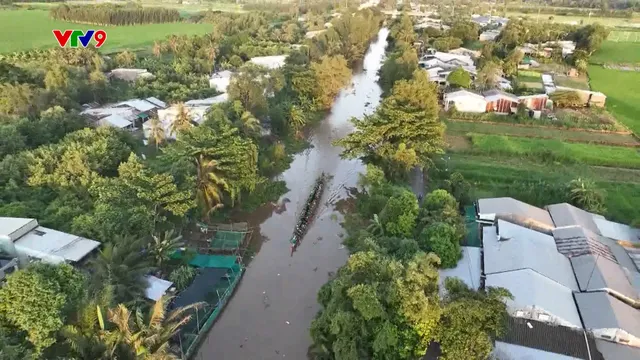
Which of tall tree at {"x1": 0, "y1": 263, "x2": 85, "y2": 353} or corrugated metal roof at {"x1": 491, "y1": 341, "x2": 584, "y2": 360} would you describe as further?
corrugated metal roof at {"x1": 491, "y1": 341, "x2": 584, "y2": 360}

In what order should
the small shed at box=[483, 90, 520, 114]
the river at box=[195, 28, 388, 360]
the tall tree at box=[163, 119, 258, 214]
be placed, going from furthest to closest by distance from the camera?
the small shed at box=[483, 90, 520, 114]
the tall tree at box=[163, 119, 258, 214]
the river at box=[195, 28, 388, 360]

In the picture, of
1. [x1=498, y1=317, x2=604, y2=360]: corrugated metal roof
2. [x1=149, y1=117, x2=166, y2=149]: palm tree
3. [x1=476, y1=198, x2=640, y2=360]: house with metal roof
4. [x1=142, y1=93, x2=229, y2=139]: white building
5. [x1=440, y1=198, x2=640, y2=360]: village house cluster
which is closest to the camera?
[x1=498, y1=317, x2=604, y2=360]: corrugated metal roof

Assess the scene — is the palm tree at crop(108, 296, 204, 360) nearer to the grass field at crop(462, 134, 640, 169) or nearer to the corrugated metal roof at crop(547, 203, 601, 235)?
the corrugated metal roof at crop(547, 203, 601, 235)

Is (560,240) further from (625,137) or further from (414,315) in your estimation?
(625,137)

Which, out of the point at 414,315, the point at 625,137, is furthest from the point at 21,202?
the point at 625,137

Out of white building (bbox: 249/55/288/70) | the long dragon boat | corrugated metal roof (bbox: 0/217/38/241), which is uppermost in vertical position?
white building (bbox: 249/55/288/70)

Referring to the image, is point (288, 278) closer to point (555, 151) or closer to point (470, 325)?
point (470, 325)

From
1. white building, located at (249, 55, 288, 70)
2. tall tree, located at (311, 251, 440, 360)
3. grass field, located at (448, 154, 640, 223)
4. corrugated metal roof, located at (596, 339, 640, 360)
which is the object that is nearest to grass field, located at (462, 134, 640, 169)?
grass field, located at (448, 154, 640, 223)
